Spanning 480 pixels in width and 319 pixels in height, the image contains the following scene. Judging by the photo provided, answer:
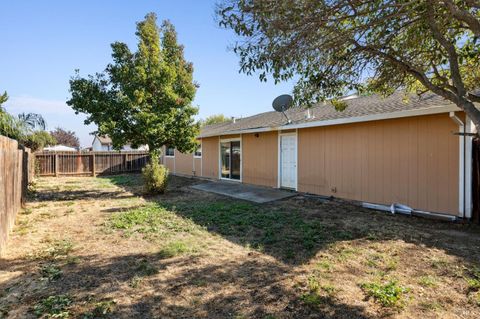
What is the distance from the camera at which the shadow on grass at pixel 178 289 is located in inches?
118

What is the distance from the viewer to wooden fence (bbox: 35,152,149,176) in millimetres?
18344

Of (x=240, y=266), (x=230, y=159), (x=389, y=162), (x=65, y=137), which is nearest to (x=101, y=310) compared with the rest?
(x=240, y=266)

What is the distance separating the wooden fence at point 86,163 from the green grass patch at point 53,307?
17.4m

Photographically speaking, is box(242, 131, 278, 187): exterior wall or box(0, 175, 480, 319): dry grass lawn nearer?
box(0, 175, 480, 319): dry grass lawn

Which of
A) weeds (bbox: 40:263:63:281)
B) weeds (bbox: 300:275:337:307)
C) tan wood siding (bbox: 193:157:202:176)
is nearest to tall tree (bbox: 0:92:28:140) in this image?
weeds (bbox: 40:263:63:281)

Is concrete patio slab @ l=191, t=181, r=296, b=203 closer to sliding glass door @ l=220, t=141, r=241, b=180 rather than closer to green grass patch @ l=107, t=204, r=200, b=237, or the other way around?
sliding glass door @ l=220, t=141, r=241, b=180

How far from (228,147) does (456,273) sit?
11.5 meters

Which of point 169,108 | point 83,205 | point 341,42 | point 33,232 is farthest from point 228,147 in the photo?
point 341,42

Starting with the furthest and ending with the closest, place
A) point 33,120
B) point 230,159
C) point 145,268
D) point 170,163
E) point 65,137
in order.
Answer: point 65,137 → point 170,163 → point 230,159 → point 33,120 → point 145,268

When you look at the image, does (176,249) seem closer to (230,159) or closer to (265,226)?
(265,226)

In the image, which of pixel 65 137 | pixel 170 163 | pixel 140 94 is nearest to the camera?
pixel 140 94

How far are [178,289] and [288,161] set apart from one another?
8.23 m

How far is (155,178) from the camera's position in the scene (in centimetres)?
1064

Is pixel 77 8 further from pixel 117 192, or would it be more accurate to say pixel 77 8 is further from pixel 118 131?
pixel 117 192
